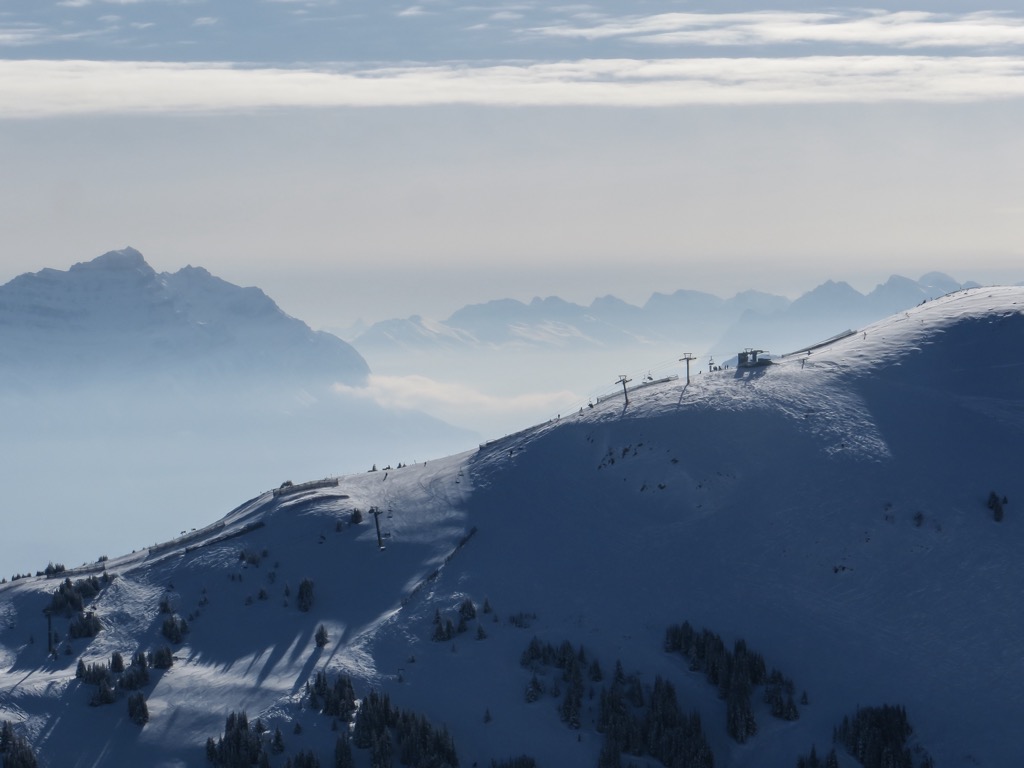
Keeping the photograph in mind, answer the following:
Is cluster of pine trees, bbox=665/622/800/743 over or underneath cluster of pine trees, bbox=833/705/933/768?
over

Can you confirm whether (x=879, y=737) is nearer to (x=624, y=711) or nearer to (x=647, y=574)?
(x=624, y=711)

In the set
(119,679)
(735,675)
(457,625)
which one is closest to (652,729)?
(735,675)

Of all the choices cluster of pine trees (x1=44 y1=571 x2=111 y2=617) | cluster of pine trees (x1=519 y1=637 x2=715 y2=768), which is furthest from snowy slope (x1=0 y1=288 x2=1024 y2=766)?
cluster of pine trees (x1=44 y1=571 x2=111 y2=617)

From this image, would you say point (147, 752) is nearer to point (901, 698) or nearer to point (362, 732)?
Answer: point (362, 732)

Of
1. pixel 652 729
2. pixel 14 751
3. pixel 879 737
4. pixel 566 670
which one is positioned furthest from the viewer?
pixel 566 670

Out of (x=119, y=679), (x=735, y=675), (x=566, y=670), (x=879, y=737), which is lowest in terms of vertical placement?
(x=119, y=679)

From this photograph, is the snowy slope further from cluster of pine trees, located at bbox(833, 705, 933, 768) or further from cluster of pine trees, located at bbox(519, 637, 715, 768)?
cluster of pine trees, located at bbox(519, 637, 715, 768)
